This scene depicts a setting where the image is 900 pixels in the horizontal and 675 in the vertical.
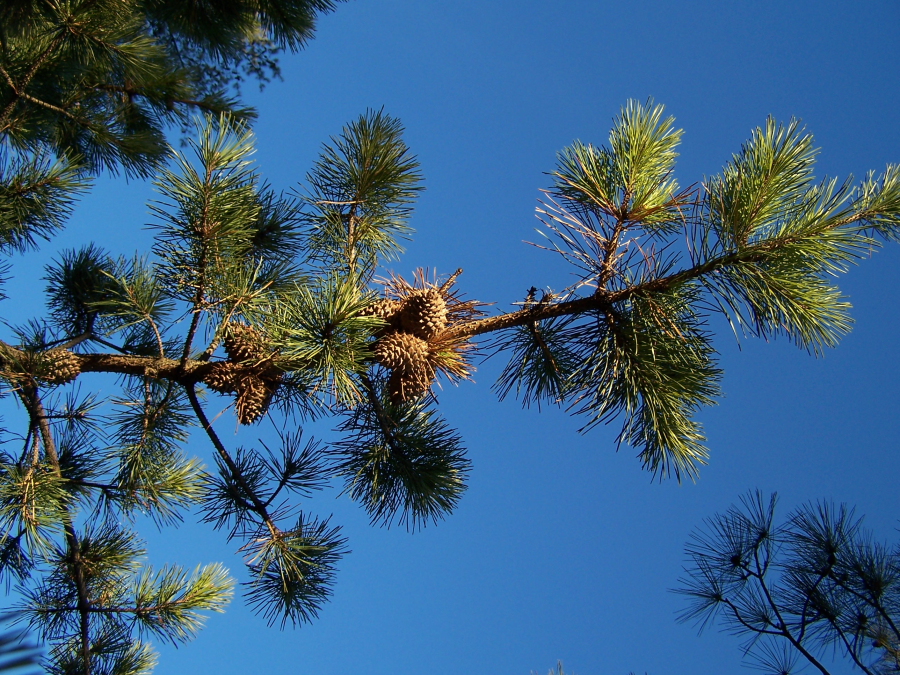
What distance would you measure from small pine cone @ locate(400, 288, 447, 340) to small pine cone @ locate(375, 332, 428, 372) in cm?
2

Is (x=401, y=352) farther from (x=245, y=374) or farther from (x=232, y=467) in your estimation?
(x=232, y=467)

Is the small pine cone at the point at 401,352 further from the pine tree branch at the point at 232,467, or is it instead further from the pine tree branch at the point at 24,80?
the pine tree branch at the point at 24,80

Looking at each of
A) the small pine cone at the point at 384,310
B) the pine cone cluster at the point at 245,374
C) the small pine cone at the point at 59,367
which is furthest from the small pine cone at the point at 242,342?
the small pine cone at the point at 59,367

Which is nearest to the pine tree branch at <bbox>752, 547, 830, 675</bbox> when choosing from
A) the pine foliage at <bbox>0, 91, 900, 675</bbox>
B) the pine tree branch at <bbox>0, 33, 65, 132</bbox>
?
the pine foliage at <bbox>0, 91, 900, 675</bbox>

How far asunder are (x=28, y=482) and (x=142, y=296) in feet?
1.24

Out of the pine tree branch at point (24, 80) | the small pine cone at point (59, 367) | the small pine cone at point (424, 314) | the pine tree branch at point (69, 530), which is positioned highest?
the pine tree branch at point (24, 80)

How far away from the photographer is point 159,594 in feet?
4.84

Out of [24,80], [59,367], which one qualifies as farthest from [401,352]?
[24,80]

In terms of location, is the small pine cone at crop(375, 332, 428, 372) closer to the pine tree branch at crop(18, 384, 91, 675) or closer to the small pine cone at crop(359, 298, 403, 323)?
the small pine cone at crop(359, 298, 403, 323)

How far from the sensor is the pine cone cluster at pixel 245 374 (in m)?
1.21

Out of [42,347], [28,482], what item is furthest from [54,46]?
[28,482]

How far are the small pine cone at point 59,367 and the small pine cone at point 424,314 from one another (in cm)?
62

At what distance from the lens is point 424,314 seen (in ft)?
3.86

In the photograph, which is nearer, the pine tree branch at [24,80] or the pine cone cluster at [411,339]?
the pine cone cluster at [411,339]
